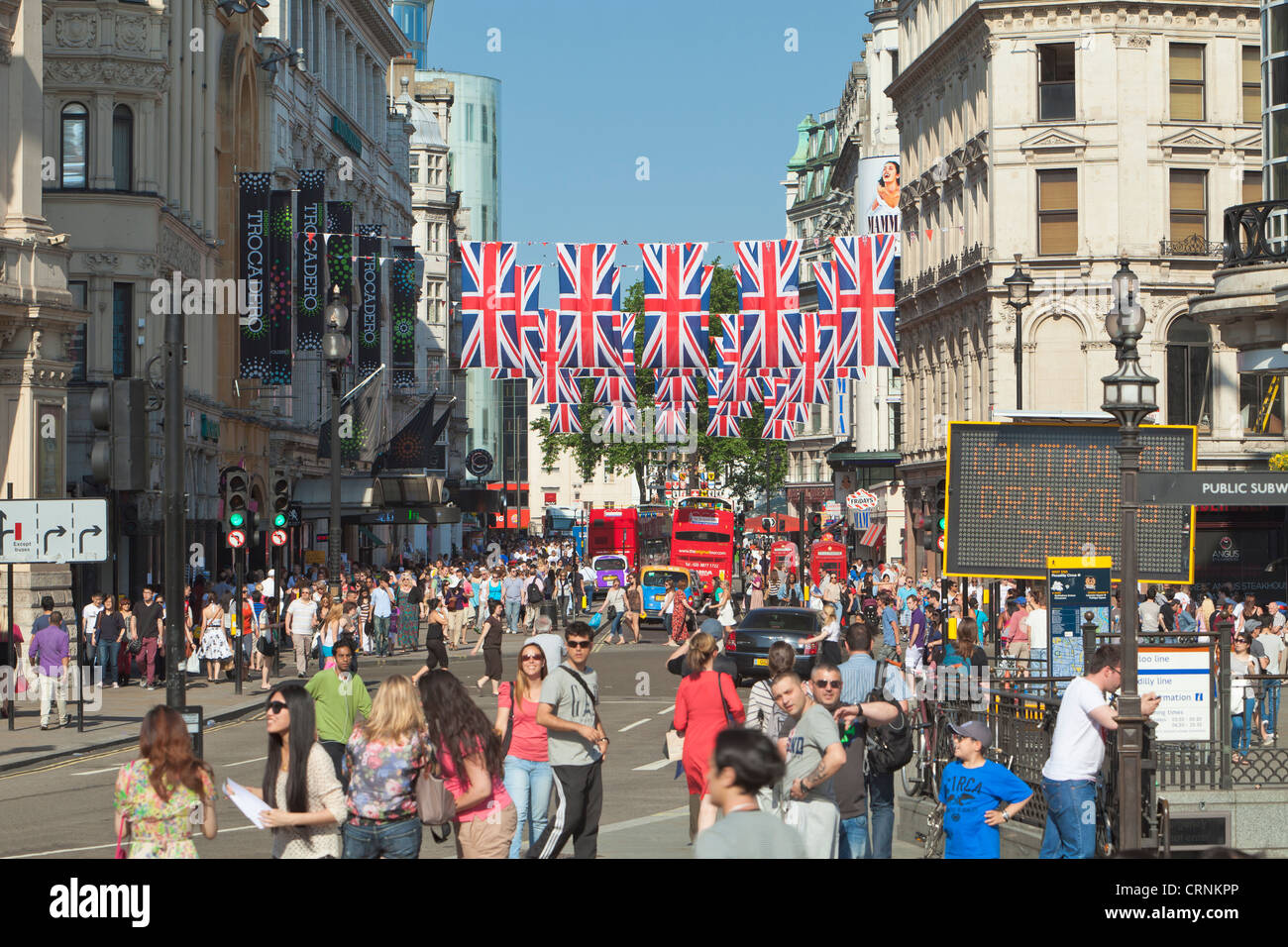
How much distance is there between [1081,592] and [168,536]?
9982 mm

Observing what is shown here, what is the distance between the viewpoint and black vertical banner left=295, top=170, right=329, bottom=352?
168ft

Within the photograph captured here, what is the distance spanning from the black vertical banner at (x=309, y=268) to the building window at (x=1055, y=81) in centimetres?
2069

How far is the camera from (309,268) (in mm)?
51594

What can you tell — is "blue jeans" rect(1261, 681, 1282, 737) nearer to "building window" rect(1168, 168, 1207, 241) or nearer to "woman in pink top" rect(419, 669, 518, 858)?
"woman in pink top" rect(419, 669, 518, 858)

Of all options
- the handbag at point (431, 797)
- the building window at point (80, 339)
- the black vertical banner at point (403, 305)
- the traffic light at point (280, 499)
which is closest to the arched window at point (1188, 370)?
the black vertical banner at point (403, 305)

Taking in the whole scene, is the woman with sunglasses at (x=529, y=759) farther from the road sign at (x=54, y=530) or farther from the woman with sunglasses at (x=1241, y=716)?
the road sign at (x=54, y=530)

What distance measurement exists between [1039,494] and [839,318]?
22775 mm

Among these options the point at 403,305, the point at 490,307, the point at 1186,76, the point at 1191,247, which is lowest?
the point at 490,307

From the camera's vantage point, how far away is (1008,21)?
178 ft

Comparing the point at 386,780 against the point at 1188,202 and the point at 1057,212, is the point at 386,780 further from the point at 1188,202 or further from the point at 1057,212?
the point at 1188,202

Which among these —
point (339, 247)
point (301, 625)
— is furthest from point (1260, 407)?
point (301, 625)

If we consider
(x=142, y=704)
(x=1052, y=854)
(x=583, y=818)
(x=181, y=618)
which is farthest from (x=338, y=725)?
(x=142, y=704)

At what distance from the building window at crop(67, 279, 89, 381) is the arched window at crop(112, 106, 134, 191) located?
8.21 ft

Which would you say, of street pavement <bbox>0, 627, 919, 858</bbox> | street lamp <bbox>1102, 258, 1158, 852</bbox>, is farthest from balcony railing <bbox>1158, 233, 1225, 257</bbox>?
street lamp <bbox>1102, 258, 1158, 852</bbox>
